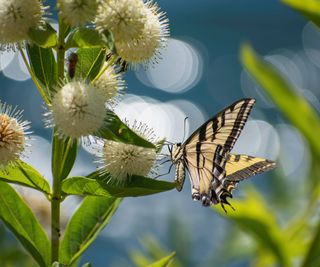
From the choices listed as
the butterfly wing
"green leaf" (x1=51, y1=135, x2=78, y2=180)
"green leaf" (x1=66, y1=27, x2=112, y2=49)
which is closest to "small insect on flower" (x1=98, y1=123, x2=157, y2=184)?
"green leaf" (x1=51, y1=135, x2=78, y2=180)

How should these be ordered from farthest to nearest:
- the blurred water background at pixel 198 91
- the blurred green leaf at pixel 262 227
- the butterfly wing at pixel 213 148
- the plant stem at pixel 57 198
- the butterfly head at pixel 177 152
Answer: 1. the blurred water background at pixel 198 91
2. the butterfly head at pixel 177 152
3. the butterfly wing at pixel 213 148
4. the blurred green leaf at pixel 262 227
5. the plant stem at pixel 57 198

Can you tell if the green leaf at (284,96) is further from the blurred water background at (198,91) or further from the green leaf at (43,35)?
the blurred water background at (198,91)

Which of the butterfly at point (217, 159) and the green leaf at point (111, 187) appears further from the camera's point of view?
the butterfly at point (217, 159)

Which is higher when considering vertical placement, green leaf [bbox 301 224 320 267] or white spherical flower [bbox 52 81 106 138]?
white spherical flower [bbox 52 81 106 138]

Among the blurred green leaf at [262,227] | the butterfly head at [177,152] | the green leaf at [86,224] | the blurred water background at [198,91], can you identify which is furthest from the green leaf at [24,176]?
the blurred water background at [198,91]

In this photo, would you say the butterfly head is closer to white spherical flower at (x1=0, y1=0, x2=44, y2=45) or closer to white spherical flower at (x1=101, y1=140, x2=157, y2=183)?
white spherical flower at (x1=101, y1=140, x2=157, y2=183)

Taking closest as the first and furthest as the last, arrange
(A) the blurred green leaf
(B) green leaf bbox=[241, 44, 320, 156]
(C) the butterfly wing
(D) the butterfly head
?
1. (B) green leaf bbox=[241, 44, 320, 156]
2. (A) the blurred green leaf
3. (C) the butterfly wing
4. (D) the butterfly head
